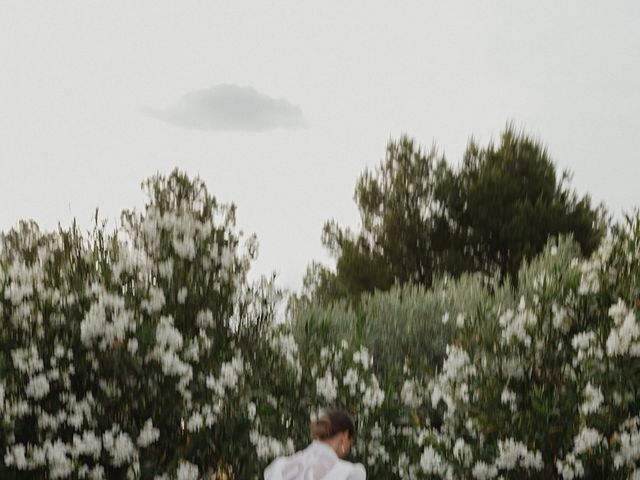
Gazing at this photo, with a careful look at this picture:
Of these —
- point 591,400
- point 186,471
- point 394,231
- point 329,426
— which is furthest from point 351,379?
point 394,231

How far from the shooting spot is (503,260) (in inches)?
877

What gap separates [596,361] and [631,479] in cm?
99

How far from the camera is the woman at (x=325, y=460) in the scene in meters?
4.29

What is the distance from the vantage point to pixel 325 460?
435 centimetres

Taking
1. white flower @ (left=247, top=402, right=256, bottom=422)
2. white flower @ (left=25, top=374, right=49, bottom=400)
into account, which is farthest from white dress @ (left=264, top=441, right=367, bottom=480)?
white flower @ (left=25, top=374, right=49, bottom=400)

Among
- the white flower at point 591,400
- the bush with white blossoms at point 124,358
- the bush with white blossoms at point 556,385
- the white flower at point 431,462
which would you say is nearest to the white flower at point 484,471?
the bush with white blossoms at point 556,385

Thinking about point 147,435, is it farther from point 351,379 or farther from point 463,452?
point 463,452

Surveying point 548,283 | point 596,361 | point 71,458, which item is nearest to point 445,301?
point 548,283

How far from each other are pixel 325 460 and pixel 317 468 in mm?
68

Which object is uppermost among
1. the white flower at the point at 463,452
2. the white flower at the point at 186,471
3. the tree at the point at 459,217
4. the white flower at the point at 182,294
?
the tree at the point at 459,217

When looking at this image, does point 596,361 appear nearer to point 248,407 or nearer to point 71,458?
point 248,407

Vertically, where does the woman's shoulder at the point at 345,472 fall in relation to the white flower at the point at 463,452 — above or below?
above

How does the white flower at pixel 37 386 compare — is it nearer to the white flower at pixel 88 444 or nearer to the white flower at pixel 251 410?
the white flower at pixel 88 444

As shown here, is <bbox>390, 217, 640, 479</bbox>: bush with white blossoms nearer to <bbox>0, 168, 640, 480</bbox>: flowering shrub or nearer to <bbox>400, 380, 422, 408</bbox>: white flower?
<bbox>0, 168, 640, 480</bbox>: flowering shrub
